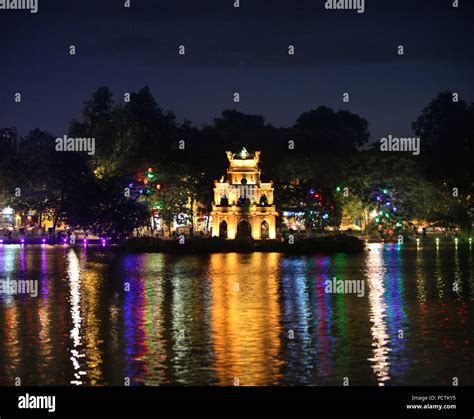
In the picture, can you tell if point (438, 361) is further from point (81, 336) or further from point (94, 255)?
point (94, 255)

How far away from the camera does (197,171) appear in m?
148

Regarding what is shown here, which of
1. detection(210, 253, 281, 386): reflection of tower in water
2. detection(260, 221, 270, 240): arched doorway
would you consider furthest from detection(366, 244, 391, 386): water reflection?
detection(260, 221, 270, 240): arched doorway

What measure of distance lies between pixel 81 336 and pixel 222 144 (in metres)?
125

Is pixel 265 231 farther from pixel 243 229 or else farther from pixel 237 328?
pixel 237 328

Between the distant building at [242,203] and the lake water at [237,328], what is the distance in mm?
63751

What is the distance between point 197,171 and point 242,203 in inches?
618

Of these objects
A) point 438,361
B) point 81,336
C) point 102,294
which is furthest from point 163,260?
point 438,361

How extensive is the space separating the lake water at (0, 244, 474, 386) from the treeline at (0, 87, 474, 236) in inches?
Result: 2499

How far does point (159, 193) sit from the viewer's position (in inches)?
5536

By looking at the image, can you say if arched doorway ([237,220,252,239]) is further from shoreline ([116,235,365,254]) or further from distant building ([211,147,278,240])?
shoreline ([116,235,365,254])

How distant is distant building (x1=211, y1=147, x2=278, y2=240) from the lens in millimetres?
134262

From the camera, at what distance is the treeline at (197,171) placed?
132 metres

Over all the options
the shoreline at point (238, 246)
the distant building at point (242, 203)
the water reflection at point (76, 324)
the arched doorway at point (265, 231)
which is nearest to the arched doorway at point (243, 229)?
the distant building at point (242, 203)
